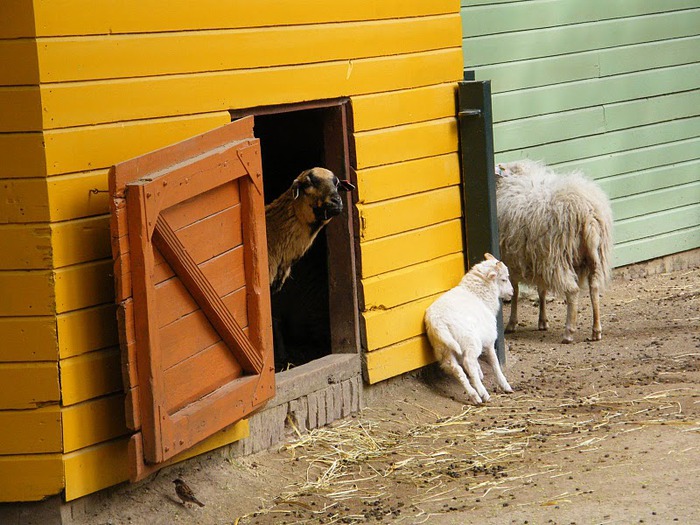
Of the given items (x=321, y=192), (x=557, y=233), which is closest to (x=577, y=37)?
(x=557, y=233)

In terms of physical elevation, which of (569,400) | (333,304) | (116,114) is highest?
(116,114)

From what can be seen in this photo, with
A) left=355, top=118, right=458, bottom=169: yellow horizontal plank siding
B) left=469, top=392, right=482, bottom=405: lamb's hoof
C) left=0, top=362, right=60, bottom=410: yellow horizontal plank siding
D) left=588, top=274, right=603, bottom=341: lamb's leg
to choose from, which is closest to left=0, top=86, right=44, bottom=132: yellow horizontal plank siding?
left=0, top=362, right=60, bottom=410: yellow horizontal plank siding

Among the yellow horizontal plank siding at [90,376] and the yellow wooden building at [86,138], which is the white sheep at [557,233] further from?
the yellow horizontal plank siding at [90,376]

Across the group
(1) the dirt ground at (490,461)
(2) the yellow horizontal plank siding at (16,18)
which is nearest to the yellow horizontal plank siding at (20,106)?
(2) the yellow horizontal plank siding at (16,18)

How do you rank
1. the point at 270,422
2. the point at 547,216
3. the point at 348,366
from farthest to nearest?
the point at 547,216
the point at 348,366
the point at 270,422

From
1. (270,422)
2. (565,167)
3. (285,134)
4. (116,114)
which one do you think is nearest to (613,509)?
(270,422)

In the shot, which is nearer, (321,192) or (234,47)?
(234,47)

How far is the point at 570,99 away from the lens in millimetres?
11234

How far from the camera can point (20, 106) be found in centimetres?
507

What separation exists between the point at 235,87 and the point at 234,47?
8.3 inches

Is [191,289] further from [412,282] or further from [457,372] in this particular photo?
[457,372]

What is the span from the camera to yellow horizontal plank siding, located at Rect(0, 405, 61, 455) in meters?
5.16

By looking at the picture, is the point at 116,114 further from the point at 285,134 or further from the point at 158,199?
the point at 285,134

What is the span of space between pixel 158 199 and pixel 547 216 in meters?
4.97
